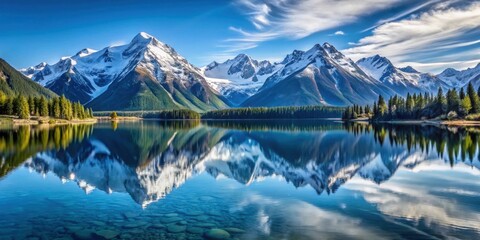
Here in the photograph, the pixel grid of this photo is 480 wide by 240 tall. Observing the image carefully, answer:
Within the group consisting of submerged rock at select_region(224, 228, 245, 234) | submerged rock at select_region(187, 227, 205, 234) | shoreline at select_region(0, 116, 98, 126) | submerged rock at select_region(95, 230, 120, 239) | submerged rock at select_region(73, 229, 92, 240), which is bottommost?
submerged rock at select_region(73, 229, 92, 240)

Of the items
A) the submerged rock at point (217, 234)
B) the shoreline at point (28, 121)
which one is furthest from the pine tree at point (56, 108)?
the submerged rock at point (217, 234)

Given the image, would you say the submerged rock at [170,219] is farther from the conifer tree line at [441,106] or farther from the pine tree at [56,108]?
Result: the pine tree at [56,108]

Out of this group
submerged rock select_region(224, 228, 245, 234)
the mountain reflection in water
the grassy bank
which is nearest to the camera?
submerged rock select_region(224, 228, 245, 234)

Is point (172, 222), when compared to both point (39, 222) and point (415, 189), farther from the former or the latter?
point (415, 189)

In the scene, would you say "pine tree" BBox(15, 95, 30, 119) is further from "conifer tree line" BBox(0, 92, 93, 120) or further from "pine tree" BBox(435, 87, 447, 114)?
"pine tree" BBox(435, 87, 447, 114)

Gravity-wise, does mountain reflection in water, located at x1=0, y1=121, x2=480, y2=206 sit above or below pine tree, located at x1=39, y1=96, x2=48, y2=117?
below

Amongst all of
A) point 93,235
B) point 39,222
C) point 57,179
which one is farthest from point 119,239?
point 57,179

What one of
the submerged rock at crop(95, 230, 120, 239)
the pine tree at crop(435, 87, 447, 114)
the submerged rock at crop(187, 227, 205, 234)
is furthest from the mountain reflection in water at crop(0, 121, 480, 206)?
the pine tree at crop(435, 87, 447, 114)

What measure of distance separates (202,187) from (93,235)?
14905mm

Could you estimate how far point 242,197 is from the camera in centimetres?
3081

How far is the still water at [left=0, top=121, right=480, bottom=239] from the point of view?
2183 cm

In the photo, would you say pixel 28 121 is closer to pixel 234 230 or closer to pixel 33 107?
pixel 33 107

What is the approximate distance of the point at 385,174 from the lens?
1626 inches

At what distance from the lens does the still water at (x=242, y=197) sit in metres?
21.8
